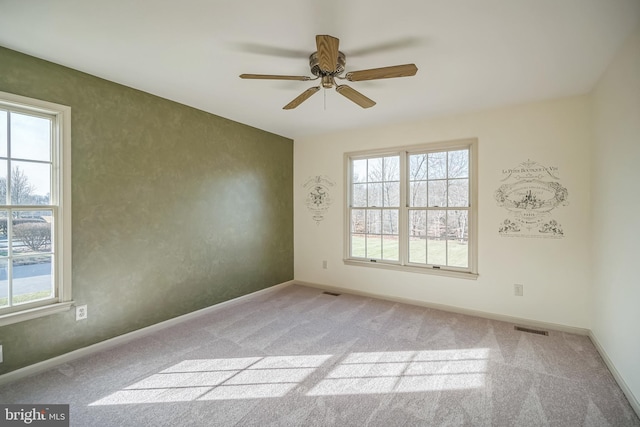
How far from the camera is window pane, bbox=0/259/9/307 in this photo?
2180 millimetres

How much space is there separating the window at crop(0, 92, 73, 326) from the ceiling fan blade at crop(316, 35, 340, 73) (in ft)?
7.37

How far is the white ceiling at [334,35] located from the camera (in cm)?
174

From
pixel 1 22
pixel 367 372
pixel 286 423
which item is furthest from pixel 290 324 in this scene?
pixel 1 22

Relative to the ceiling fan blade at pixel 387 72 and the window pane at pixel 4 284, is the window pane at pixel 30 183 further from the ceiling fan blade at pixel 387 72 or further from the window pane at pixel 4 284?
the ceiling fan blade at pixel 387 72

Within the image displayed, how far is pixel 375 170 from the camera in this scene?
431cm

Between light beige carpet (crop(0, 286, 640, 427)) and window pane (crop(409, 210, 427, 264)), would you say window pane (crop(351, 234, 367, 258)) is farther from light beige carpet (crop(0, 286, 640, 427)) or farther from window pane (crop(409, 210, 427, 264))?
light beige carpet (crop(0, 286, 640, 427))

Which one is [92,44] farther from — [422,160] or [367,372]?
[422,160]

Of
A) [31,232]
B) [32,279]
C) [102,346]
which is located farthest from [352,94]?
[102,346]

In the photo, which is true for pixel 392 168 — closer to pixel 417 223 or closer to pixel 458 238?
pixel 417 223

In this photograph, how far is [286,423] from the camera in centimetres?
174

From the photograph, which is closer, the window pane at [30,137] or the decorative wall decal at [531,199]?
the window pane at [30,137]

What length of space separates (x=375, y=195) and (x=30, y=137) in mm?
3788

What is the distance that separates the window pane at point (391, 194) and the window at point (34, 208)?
359cm

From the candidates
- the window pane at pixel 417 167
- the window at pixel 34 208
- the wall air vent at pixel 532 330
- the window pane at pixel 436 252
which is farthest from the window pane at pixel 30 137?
the wall air vent at pixel 532 330
